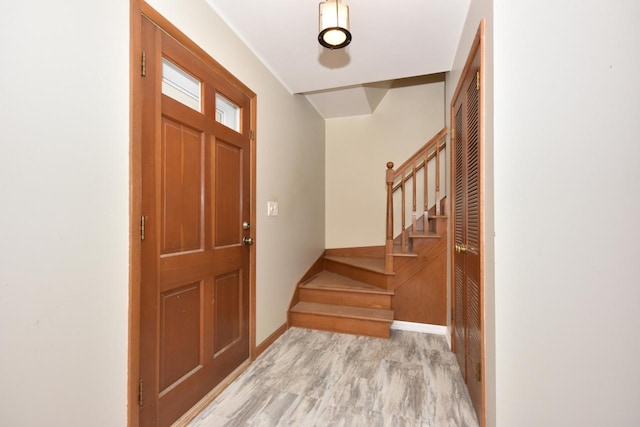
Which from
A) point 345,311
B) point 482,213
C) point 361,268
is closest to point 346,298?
point 345,311

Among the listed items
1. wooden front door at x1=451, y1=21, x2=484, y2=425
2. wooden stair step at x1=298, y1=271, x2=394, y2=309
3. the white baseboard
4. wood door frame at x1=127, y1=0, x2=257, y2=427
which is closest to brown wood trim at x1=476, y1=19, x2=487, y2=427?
wooden front door at x1=451, y1=21, x2=484, y2=425

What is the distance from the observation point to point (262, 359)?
2.19 m

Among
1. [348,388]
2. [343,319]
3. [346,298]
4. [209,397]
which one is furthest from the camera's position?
[346,298]

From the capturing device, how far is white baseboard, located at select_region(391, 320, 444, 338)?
104 inches

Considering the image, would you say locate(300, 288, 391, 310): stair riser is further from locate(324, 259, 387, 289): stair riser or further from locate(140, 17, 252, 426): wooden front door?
locate(140, 17, 252, 426): wooden front door

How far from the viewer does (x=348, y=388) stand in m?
1.82

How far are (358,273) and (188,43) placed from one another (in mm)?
2682

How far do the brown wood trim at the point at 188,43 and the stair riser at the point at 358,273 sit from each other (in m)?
2.17
